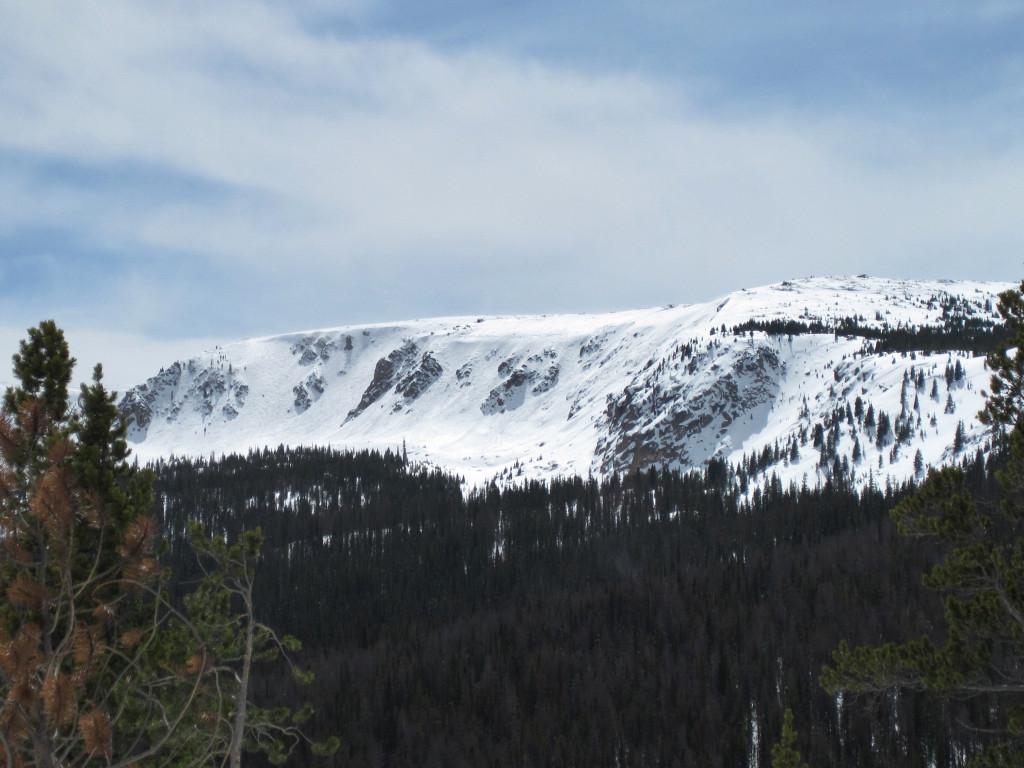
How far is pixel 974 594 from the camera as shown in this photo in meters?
16.8

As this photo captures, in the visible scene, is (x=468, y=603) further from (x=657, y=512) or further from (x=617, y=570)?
(x=657, y=512)

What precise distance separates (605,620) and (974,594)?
8733 cm

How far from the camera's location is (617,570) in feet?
426

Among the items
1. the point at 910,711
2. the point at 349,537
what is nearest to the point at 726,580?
the point at 910,711

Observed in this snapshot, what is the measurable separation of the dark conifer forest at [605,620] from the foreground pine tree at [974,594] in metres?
0.87

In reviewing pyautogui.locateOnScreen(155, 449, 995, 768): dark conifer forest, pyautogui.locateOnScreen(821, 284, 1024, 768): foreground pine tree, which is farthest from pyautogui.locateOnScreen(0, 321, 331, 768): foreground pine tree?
pyautogui.locateOnScreen(821, 284, 1024, 768): foreground pine tree

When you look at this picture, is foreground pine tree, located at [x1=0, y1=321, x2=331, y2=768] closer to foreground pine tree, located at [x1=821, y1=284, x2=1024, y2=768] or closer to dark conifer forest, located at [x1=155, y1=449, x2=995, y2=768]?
dark conifer forest, located at [x1=155, y1=449, x2=995, y2=768]

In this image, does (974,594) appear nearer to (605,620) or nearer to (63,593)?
(63,593)

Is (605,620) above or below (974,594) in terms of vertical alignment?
below

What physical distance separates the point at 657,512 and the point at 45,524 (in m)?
148

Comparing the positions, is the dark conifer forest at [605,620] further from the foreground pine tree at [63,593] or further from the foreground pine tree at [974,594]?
the foreground pine tree at [63,593]

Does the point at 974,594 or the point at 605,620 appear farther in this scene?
the point at 605,620

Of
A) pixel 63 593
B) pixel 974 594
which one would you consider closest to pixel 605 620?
pixel 974 594

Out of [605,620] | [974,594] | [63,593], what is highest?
[63,593]
